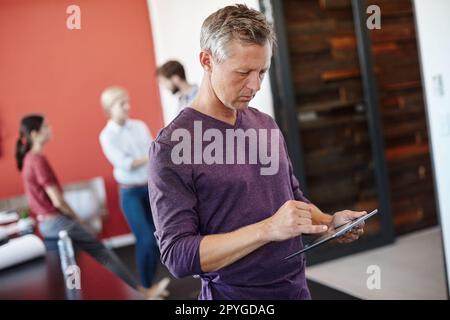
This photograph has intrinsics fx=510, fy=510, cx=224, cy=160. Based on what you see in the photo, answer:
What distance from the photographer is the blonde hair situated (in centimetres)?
138

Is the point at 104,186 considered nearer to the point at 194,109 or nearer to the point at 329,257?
the point at 194,109

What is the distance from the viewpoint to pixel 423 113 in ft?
12.2

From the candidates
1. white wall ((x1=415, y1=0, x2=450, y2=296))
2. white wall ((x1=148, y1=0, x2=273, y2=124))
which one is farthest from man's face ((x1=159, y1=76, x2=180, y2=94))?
white wall ((x1=415, y1=0, x2=450, y2=296))

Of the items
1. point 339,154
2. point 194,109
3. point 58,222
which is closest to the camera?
point 194,109

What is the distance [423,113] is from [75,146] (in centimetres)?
282

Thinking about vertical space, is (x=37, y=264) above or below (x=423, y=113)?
below

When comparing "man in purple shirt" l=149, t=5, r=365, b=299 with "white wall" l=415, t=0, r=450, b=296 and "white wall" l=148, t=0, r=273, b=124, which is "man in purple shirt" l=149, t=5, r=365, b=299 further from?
"white wall" l=415, t=0, r=450, b=296

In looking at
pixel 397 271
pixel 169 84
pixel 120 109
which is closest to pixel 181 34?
pixel 169 84

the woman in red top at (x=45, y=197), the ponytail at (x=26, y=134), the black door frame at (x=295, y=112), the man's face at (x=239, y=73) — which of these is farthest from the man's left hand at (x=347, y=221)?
the ponytail at (x=26, y=134)

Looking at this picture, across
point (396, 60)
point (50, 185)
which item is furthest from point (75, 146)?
point (396, 60)

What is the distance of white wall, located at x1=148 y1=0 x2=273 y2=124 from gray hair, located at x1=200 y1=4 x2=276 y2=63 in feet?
0.41

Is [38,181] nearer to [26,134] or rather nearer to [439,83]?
[26,134]

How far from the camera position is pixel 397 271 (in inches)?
107

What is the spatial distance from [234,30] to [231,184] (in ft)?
0.92
